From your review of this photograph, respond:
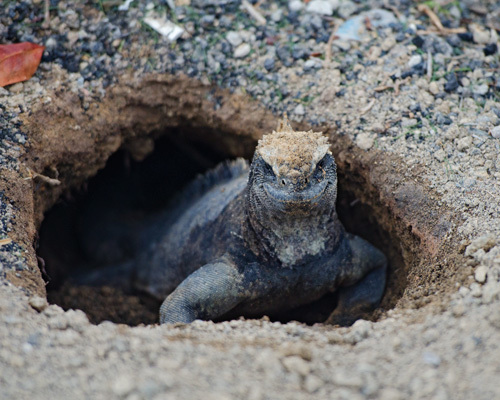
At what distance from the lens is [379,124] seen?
4711 mm

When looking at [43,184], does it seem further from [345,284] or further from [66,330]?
[345,284]

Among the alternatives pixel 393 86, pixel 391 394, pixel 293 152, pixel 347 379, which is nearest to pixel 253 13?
pixel 393 86

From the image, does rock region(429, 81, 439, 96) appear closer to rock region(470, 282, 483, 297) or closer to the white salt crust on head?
the white salt crust on head

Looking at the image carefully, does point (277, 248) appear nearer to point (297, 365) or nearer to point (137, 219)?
point (297, 365)

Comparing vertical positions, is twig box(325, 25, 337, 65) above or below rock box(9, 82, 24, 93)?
above

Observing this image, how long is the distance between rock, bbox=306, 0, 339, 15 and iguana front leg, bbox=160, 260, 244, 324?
8.69 ft

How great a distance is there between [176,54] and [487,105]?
2.74 metres

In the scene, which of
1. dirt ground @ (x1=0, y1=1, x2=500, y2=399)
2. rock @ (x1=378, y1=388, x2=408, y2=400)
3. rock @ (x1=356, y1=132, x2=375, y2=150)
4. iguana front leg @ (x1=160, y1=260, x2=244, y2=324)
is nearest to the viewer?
rock @ (x1=378, y1=388, x2=408, y2=400)

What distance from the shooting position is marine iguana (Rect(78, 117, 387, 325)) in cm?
366

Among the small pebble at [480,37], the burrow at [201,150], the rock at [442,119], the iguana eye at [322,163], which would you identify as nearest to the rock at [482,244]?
the burrow at [201,150]

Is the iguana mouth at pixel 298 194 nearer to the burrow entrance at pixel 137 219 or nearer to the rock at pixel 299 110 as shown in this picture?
the burrow entrance at pixel 137 219

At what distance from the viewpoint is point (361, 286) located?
15.4ft

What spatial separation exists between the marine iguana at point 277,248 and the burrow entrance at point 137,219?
31 centimetres

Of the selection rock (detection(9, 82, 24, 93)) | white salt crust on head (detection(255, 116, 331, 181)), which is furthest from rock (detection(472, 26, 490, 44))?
rock (detection(9, 82, 24, 93))
